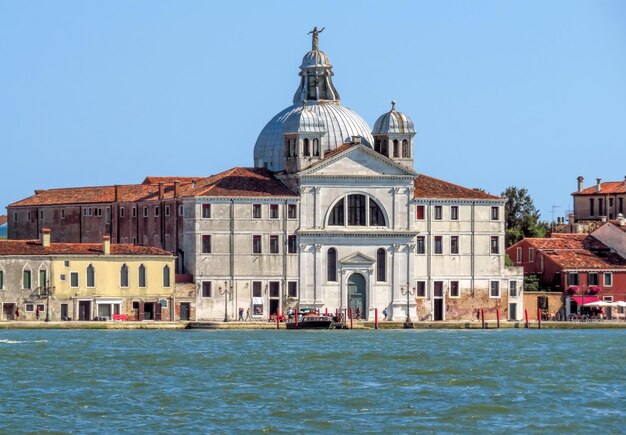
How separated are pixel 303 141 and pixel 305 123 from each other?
830 mm

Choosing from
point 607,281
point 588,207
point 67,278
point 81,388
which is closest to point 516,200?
point 588,207

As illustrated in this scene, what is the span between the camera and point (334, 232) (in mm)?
92750

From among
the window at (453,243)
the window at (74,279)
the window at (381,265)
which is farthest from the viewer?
the window at (453,243)

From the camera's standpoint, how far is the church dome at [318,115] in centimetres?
9806

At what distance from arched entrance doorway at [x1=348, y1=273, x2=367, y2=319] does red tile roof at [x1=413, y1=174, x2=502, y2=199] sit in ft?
15.1

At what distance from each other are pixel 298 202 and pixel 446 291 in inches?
332

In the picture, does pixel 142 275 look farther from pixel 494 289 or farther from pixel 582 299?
pixel 582 299

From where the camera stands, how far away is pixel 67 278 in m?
88.3

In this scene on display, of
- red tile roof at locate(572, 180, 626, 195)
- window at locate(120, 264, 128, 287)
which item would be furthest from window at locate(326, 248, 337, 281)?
red tile roof at locate(572, 180, 626, 195)

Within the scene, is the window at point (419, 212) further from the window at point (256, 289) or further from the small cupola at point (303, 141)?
the window at point (256, 289)

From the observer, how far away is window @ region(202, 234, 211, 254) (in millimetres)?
91250

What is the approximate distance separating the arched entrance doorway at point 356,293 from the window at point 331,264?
2.64 feet

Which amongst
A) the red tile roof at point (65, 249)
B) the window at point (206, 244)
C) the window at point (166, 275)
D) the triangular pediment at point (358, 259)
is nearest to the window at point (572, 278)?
the triangular pediment at point (358, 259)

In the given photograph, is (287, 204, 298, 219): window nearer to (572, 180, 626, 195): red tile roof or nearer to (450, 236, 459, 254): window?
(450, 236, 459, 254): window
